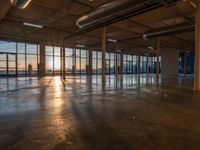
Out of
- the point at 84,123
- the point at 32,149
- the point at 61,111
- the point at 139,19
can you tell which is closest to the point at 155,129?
the point at 84,123

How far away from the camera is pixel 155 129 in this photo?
2664mm

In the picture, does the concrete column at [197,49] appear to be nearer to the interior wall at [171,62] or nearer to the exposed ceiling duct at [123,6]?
the exposed ceiling duct at [123,6]

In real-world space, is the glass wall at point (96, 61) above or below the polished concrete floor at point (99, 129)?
above

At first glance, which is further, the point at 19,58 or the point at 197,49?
the point at 19,58

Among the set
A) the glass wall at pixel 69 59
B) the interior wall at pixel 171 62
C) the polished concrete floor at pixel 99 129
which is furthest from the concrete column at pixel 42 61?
the polished concrete floor at pixel 99 129

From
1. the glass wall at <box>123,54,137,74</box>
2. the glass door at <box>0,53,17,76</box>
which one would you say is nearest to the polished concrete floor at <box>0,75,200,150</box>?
the glass door at <box>0,53,17,76</box>

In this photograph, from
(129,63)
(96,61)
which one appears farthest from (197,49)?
(129,63)

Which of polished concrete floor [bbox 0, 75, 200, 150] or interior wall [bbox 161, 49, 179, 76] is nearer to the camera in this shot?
polished concrete floor [bbox 0, 75, 200, 150]

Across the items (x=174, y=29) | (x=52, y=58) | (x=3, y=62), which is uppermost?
(x=174, y=29)

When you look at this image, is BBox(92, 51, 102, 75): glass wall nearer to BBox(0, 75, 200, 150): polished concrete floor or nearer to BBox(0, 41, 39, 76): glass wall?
BBox(0, 41, 39, 76): glass wall

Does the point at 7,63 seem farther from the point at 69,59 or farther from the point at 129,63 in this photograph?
the point at 129,63

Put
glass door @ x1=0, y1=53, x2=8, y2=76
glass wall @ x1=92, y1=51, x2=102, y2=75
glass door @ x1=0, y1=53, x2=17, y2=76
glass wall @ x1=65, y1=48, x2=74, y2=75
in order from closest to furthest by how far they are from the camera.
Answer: glass door @ x1=0, y1=53, x2=8, y2=76
glass door @ x1=0, y1=53, x2=17, y2=76
glass wall @ x1=65, y1=48, x2=74, y2=75
glass wall @ x1=92, y1=51, x2=102, y2=75

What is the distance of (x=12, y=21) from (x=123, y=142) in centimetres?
1091

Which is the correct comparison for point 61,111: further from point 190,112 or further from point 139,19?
point 139,19
